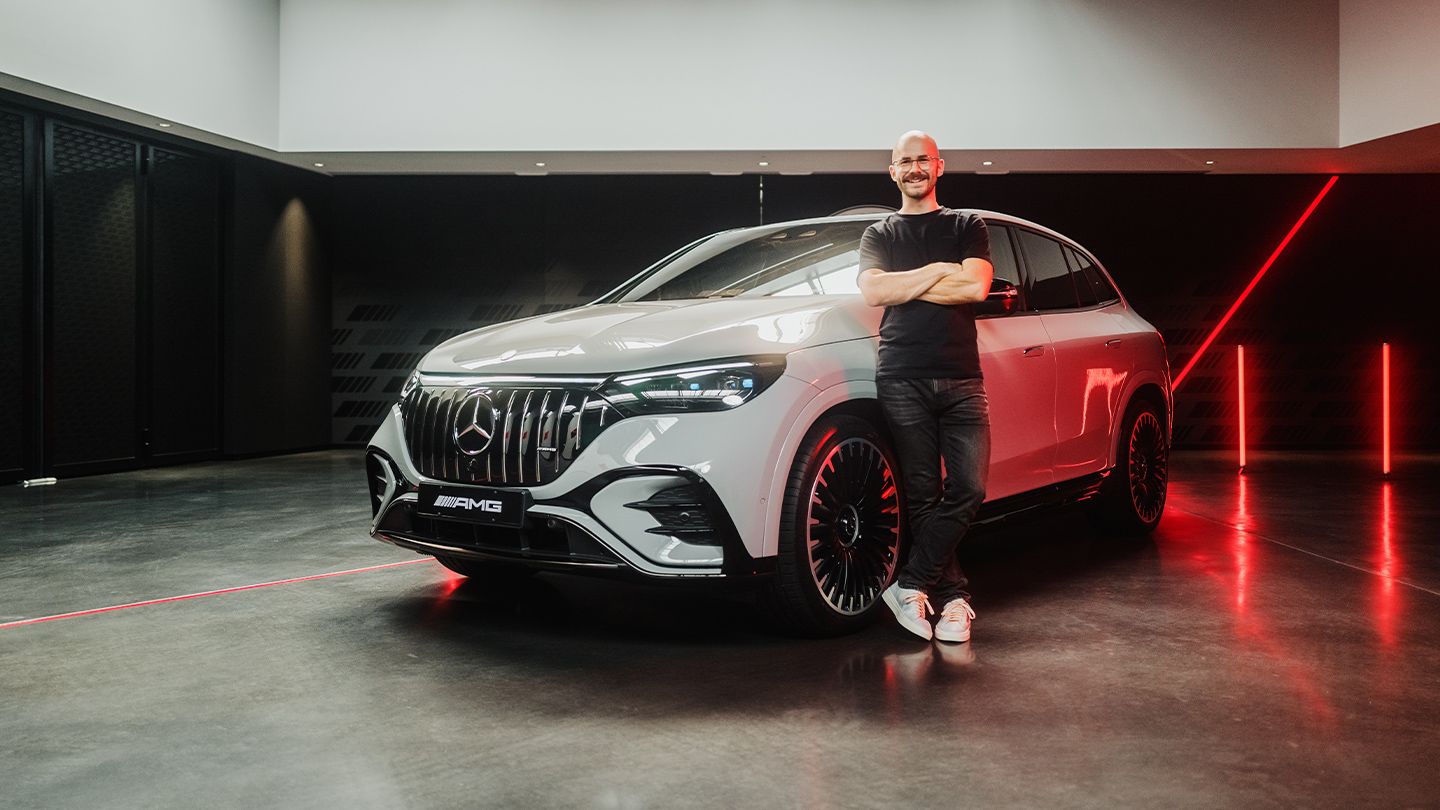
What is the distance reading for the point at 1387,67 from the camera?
973cm

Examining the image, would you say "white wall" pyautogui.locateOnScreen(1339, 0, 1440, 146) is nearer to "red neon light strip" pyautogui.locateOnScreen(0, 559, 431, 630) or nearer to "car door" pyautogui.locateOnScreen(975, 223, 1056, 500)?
"car door" pyautogui.locateOnScreen(975, 223, 1056, 500)

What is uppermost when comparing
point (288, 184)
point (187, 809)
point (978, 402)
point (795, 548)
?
point (288, 184)

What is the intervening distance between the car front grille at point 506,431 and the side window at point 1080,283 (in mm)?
2919

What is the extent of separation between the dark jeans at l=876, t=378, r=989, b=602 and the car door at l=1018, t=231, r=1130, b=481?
119 cm

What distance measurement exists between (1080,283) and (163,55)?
310 inches

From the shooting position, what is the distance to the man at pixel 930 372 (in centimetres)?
354

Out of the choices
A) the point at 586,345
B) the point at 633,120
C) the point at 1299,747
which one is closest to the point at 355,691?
the point at 586,345

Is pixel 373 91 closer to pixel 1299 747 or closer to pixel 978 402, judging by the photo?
pixel 978 402

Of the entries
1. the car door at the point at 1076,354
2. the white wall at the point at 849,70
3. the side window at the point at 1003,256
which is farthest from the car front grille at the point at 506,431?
the white wall at the point at 849,70

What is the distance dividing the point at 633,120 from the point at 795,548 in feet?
25.4

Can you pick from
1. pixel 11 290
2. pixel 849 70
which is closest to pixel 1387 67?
pixel 849 70

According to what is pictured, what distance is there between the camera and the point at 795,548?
333 cm

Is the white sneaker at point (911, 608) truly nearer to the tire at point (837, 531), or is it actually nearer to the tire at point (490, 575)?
the tire at point (837, 531)

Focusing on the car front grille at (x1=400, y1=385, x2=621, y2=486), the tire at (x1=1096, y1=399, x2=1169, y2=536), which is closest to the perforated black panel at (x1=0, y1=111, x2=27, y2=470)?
the car front grille at (x1=400, y1=385, x2=621, y2=486)
